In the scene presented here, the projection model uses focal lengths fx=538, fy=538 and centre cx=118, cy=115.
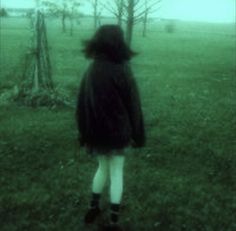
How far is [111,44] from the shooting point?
5.06m

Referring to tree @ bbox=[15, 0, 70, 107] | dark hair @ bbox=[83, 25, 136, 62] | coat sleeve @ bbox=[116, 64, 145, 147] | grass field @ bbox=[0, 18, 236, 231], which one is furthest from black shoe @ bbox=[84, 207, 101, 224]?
tree @ bbox=[15, 0, 70, 107]

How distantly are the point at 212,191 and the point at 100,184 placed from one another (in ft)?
6.37

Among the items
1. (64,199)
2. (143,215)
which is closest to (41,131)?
(64,199)

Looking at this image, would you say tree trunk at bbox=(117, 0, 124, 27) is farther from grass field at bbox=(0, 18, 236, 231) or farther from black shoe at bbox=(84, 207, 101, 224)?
black shoe at bbox=(84, 207, 101, 224)

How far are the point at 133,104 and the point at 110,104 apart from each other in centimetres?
22

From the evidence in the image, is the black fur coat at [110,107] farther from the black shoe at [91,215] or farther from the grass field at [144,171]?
the grass field at [144,171]

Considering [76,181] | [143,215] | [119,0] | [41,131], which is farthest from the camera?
[119,0]

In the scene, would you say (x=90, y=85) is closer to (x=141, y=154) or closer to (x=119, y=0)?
(x=141, y=154)

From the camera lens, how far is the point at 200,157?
8.41 m

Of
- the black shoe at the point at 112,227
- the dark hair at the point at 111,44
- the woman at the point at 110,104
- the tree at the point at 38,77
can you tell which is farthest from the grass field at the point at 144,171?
the dark hair at the point at 111,44

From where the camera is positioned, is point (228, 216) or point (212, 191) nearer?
point (228, 216)

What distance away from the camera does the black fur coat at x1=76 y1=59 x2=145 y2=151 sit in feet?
16.7

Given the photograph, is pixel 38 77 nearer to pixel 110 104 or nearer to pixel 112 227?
pixel 112 227

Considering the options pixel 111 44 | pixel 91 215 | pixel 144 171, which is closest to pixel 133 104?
pixel 111 44
